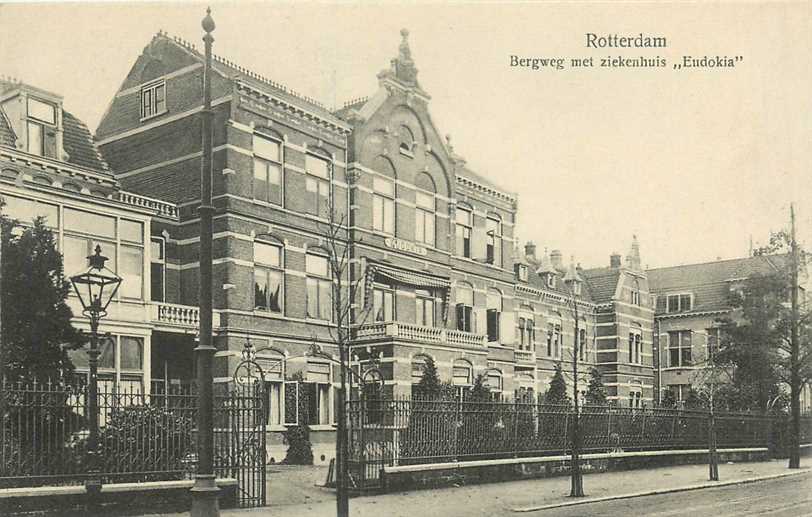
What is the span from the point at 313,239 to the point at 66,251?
808 centimetres

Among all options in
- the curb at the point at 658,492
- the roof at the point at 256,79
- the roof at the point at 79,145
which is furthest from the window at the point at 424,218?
the curb at the point at 658,492

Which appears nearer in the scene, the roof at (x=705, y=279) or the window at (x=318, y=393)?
the window at (x=318, y=393)

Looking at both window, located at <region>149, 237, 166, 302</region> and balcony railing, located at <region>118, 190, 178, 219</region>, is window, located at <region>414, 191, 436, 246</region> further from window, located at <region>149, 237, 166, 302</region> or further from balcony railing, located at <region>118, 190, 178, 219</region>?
window, located at <region>149, 237, 166, 302</region>

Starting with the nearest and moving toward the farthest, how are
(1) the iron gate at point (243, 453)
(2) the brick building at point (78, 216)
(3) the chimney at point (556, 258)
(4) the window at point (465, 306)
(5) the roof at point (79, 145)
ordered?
(1) the iron gate at point (243, 453)
(2) the brick building at point (78, 216)
(5) the roof at point (79, 145)
(4) the window at point (465, 306)
(3) the chimney at point (556, 258)

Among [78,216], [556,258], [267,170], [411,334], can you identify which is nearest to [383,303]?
[411,334]

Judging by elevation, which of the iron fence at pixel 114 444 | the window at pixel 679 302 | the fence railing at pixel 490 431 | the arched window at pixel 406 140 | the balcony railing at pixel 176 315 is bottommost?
the fence railing at pixel 490 431

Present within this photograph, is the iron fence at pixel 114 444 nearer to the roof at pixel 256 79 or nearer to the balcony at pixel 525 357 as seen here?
the roof at pixel 256 79

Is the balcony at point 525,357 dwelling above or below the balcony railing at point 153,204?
below

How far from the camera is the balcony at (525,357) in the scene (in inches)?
1506

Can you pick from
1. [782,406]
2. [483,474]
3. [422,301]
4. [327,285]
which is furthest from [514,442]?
[782,406]

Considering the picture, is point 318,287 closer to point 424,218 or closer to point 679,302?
point 424,218

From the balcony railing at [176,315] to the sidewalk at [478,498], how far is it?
7.20 metres

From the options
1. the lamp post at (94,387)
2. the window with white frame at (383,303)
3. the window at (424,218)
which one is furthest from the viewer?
the window at (424,218)

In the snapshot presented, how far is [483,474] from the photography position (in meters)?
18.9
